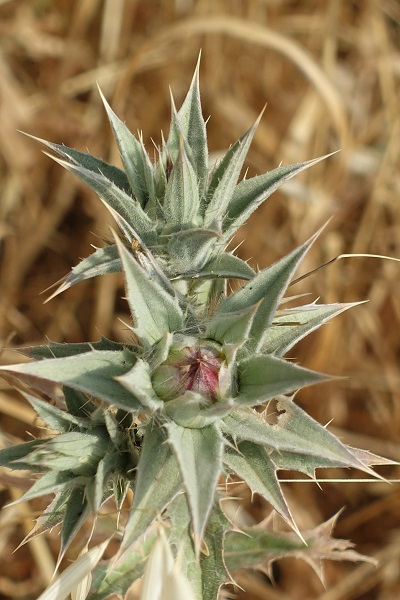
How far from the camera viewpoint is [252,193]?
4.34 ft

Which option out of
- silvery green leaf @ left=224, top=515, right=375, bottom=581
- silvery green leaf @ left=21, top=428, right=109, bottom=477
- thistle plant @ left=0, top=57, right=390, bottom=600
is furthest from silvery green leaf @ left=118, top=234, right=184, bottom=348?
silvery green leaf @ left=224, top=515, right=375, bottom=581

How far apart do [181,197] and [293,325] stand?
305mm

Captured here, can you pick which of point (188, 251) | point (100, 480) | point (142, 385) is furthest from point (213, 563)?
point (188, 251)

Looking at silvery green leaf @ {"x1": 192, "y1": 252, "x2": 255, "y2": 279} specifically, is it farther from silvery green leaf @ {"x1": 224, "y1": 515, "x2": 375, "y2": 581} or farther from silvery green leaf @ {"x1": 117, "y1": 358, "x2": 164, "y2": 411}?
silvery green leaf @ {"x1": 224, "y1": 515, "x2": 375, "y2": 581}

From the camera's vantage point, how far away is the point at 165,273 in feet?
4.34

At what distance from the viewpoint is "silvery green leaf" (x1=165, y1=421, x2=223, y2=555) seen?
3.17 feet

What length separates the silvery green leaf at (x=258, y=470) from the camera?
1.13m

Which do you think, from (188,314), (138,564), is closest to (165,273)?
(188,314)

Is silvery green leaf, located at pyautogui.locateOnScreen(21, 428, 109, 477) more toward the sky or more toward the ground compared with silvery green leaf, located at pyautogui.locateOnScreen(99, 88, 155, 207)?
more toward the ground

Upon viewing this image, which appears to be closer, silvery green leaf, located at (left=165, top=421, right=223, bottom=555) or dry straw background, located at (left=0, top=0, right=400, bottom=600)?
silvery green leaf, located at (left=165, top=421, right=223, bottom=555)

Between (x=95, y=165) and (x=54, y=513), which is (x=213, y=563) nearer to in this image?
(x=54, y=513)

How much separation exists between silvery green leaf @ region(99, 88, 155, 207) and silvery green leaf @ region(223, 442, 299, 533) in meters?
0.49

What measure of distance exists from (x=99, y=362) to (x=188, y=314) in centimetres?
24

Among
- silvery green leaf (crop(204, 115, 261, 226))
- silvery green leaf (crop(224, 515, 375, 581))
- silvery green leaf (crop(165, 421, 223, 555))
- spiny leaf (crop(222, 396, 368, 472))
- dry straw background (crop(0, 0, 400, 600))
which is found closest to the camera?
silvery green leaf (crop(165, 421, 223, 555))
